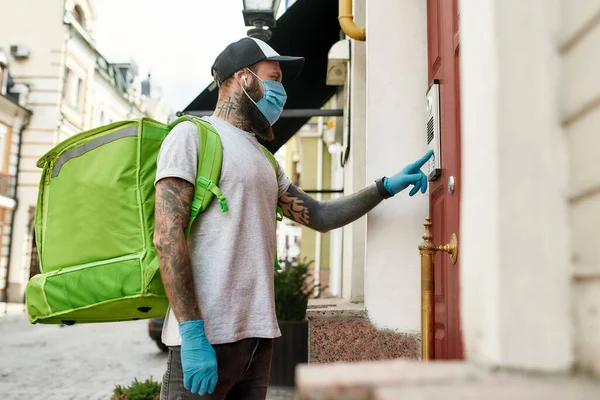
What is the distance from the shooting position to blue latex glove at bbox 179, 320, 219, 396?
80.7 inches

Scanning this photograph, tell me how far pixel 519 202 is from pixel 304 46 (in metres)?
5.59

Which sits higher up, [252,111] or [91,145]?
[252,111]

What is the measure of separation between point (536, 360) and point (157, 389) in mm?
4206

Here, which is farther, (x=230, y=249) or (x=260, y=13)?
(x=260, y=13)

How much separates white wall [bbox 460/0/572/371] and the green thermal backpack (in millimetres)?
1285

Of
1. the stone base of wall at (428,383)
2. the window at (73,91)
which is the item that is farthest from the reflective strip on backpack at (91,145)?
the window at (73,91)

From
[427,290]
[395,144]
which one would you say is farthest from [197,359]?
[395,144]

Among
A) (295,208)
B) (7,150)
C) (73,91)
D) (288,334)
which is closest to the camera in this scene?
(295,208)

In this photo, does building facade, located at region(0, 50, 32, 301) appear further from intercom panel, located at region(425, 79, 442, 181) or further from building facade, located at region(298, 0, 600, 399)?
building facade, located at region(298, 0, 600, 399)

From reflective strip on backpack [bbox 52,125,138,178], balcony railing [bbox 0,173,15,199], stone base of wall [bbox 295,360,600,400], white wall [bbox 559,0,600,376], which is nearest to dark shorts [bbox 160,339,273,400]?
reflective strip on backpack [bbox 52,125,138,178]

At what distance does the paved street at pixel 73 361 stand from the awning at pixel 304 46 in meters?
3.24

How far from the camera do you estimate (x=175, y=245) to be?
2.15 meters

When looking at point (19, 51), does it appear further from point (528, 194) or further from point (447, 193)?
point (528, 194)

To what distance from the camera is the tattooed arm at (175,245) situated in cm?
212
